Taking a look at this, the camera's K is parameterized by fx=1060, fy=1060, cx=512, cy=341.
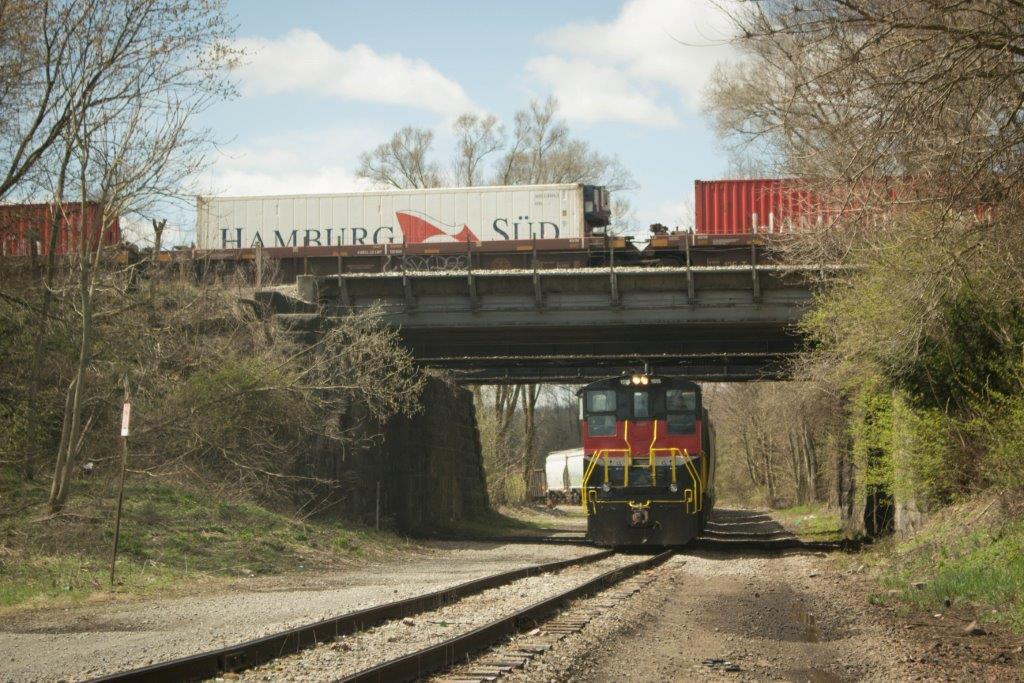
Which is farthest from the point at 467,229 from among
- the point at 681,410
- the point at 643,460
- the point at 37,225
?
the point at 37,225

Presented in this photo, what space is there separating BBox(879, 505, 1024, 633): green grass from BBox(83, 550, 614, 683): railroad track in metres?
5.57

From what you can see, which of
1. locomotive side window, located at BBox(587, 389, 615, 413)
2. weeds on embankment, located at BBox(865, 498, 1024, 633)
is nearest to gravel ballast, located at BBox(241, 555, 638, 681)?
weeds on embankment, located at BBox(865, 498, 1024, 633)

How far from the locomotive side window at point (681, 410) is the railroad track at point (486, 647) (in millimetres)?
11427

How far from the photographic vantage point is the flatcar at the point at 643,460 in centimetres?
2228

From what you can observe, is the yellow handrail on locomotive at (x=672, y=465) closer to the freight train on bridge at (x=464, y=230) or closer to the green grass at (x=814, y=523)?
the green grass at (x=814, y=523)

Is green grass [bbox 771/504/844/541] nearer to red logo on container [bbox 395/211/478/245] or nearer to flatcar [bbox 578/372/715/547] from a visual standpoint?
flatcar [bbox 578/372/715/547]

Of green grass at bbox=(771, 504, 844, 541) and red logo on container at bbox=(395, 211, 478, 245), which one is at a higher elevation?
red logo on container at bbox=(395, 211, 478, 245)

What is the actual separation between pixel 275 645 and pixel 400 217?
28.4 metres

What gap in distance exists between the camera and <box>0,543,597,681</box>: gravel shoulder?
26.1 feet

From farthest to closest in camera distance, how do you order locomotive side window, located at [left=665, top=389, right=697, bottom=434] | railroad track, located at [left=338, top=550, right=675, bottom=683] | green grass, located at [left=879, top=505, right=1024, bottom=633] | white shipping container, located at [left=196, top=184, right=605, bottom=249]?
white shipping container, located at [left=196, top=184, right=605, bottom=249], locomotive side window, located at [left=665, top=389, right=697, bottom=434], green grass, located at [left=879, top=505, right=1024, bottom=633], railroad track, located at [left=338, top=550, right=675, bottom=683]

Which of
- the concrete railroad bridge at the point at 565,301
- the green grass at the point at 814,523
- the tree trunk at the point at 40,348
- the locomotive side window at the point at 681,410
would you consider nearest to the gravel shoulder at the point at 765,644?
the locomotive side window at the point at 681,410

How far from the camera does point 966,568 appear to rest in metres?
12.8

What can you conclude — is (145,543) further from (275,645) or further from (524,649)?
(524,649)

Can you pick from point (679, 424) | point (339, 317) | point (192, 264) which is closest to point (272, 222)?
point (192, 264)
